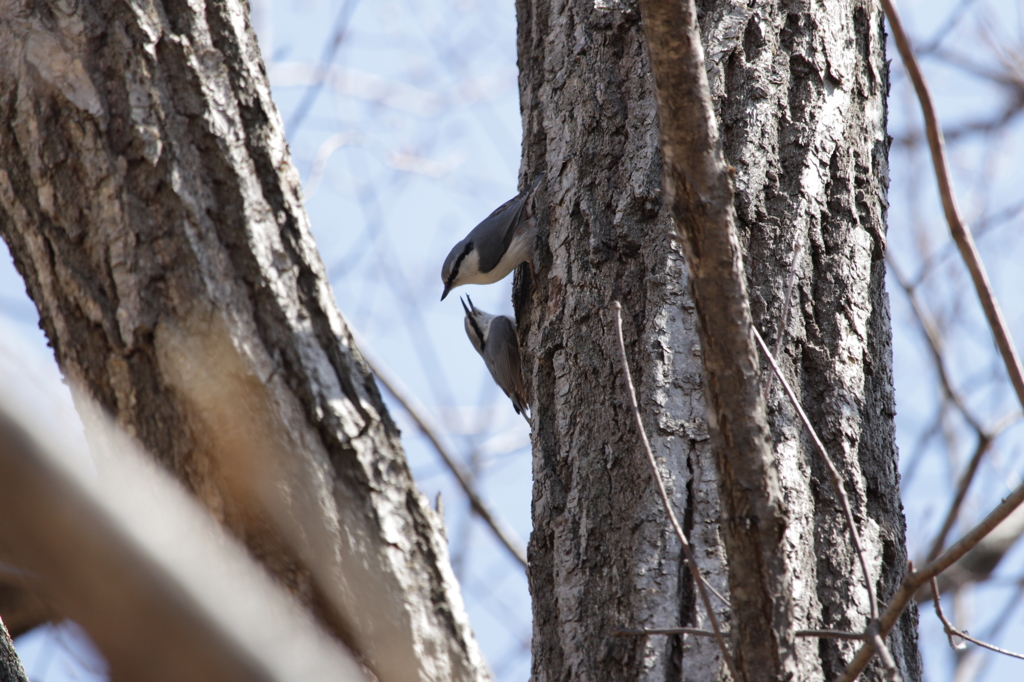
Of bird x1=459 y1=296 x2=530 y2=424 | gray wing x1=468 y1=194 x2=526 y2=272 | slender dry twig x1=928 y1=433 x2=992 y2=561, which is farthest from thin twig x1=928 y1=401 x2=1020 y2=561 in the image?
gray wing x1=468 y1=194 x2=526 y2=272

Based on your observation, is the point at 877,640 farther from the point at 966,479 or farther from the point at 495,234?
the point at 966,479

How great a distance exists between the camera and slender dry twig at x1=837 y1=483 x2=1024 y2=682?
0.86 meters

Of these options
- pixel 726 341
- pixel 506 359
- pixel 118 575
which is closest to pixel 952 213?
pixel 726 341

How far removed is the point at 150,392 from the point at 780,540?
1.18 meters

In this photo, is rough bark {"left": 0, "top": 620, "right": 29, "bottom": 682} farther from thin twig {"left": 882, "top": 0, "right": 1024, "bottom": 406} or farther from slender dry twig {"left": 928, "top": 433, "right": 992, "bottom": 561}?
slender dry twig {"left": 928, "top": 433, "right": 992, "bottom": 561}

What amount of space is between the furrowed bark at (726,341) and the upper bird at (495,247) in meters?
1.21

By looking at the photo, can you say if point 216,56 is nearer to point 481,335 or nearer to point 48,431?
point 48,431

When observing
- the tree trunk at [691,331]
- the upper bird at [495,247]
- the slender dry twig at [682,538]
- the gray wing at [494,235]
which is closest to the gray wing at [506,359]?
the upper bird at [495,247]

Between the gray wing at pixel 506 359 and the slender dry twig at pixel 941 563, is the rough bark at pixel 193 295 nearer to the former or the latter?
the slender dry twig at pixel 941 563

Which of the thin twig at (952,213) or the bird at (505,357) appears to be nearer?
the thin twig at (952,213)

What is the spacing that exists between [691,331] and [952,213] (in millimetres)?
838

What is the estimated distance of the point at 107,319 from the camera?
158 centimetres

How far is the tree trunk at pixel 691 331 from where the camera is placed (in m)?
1.42

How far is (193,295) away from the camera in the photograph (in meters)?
1.60
